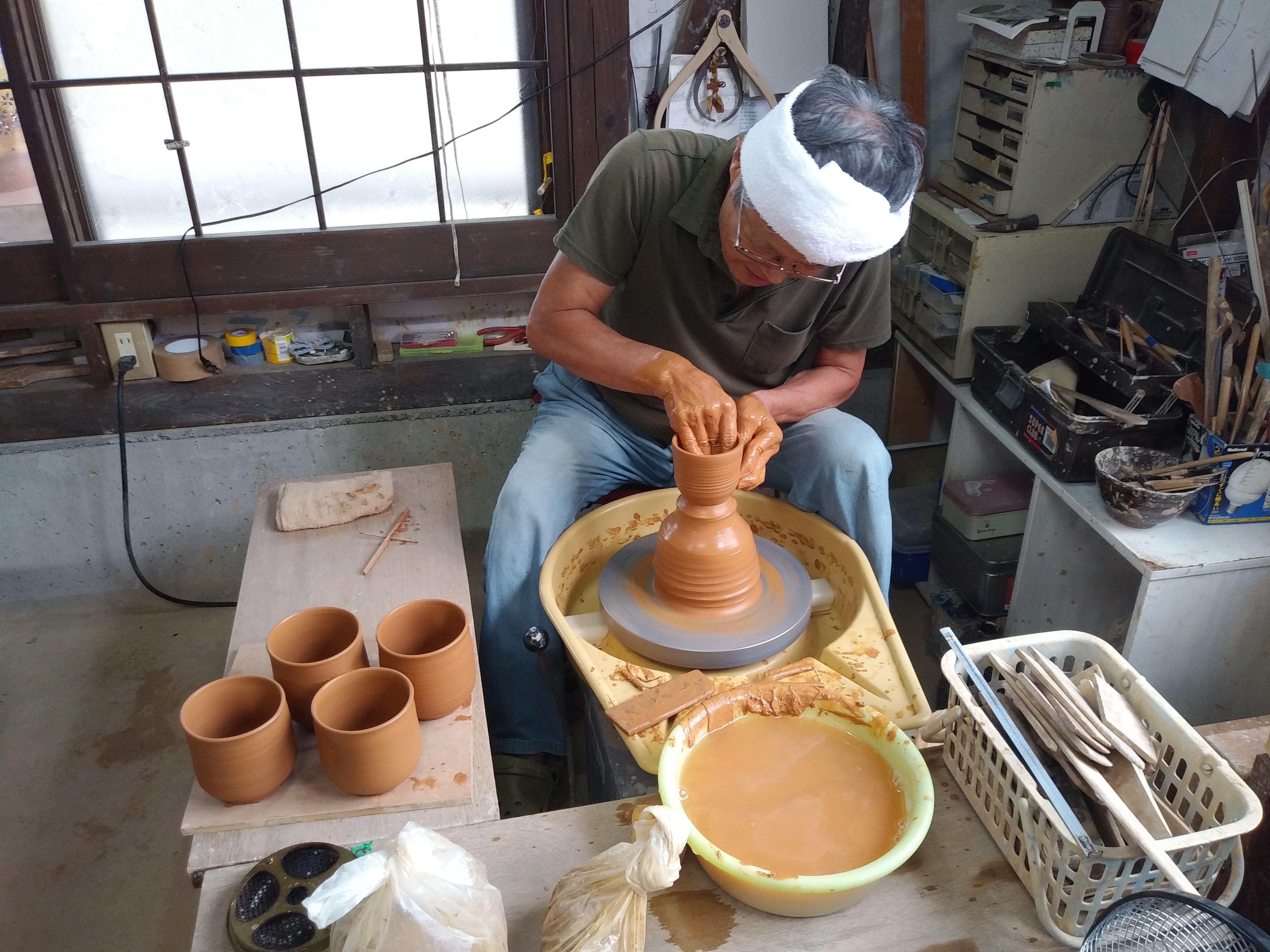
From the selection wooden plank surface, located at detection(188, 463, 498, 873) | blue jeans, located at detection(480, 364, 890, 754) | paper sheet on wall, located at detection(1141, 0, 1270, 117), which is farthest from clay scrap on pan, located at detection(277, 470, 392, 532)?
paper sheet on wall, located at detection(1141, 0, 1270, 117)

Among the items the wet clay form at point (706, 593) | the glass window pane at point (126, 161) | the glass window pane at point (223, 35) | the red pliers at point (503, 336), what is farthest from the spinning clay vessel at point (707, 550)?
the glass window pane at point (126, 161)

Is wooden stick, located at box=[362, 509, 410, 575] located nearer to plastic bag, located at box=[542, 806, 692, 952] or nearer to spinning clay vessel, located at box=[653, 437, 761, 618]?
spinning clay vessel, located at box=[653, 437, 761, 618]

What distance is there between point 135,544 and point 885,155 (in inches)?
91.9

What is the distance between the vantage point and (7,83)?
90.1 inches

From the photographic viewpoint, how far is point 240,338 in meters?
2.63

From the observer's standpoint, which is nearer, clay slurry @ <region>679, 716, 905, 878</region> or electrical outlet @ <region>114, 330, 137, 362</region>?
clay slurry @ <region>679, 716, 905, 878</region>

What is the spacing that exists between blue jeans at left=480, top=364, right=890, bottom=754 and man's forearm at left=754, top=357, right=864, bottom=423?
3 centimetres

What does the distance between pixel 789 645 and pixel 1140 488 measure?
0.76 meters

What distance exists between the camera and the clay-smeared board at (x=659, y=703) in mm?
1350

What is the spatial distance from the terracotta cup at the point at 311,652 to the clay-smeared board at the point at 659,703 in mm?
389

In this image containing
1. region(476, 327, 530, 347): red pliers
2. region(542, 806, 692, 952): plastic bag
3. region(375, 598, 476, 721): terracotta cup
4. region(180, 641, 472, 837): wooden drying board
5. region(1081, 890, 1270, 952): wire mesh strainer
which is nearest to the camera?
region(1081, 890, 1270, 952): wire mesh strainer

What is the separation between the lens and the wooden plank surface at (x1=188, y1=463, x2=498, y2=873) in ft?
4.11

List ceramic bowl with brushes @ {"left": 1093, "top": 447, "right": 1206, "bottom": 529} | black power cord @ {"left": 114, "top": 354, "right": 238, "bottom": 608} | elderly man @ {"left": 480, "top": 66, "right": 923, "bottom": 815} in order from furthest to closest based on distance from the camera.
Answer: black power cord @ {"left": 114, "top": 354, "right": 238, "bottom": 608} → ceramic bowl with brushes @ {"left": 1093, "top": 447, "right": 1206, "bottom": 529} → elderly man @ {"left": 480, "top": 66, "right": 923, "bottom": 815}

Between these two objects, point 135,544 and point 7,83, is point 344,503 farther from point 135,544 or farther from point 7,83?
point 7,83
